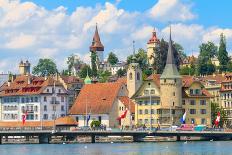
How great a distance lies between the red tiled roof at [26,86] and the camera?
17319cm

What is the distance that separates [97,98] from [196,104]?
21861 mm

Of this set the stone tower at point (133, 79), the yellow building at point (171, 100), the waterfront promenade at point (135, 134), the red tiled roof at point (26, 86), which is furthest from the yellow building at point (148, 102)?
the red tiled roof at point (26, 86)

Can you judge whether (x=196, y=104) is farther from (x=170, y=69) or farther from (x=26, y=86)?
(x=26, y=86)

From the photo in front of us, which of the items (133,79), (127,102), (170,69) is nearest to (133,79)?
(133,79)

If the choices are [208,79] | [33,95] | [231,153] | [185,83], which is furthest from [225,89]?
[231,153]

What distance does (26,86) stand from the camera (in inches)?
6905

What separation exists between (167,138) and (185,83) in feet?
53.7

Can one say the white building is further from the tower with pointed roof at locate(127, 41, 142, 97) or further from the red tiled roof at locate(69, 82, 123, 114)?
the tower with pointed roof at locate(127, 41, 142, 97)

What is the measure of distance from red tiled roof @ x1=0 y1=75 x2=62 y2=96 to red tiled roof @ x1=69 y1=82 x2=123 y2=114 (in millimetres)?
8009

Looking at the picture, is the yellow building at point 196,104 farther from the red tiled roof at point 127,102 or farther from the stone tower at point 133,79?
the stone tower at point 133,79

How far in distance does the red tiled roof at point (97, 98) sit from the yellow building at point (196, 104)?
52.3ft

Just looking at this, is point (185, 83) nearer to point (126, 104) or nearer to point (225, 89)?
point (126, 104)

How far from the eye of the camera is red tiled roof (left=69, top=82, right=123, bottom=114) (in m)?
163

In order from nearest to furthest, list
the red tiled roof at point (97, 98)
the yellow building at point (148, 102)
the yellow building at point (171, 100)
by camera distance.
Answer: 1. the yellow building at point (171, 100)
2. the yellow building at point (148, 102)
3. the red tiled roof at point (97, 98)
